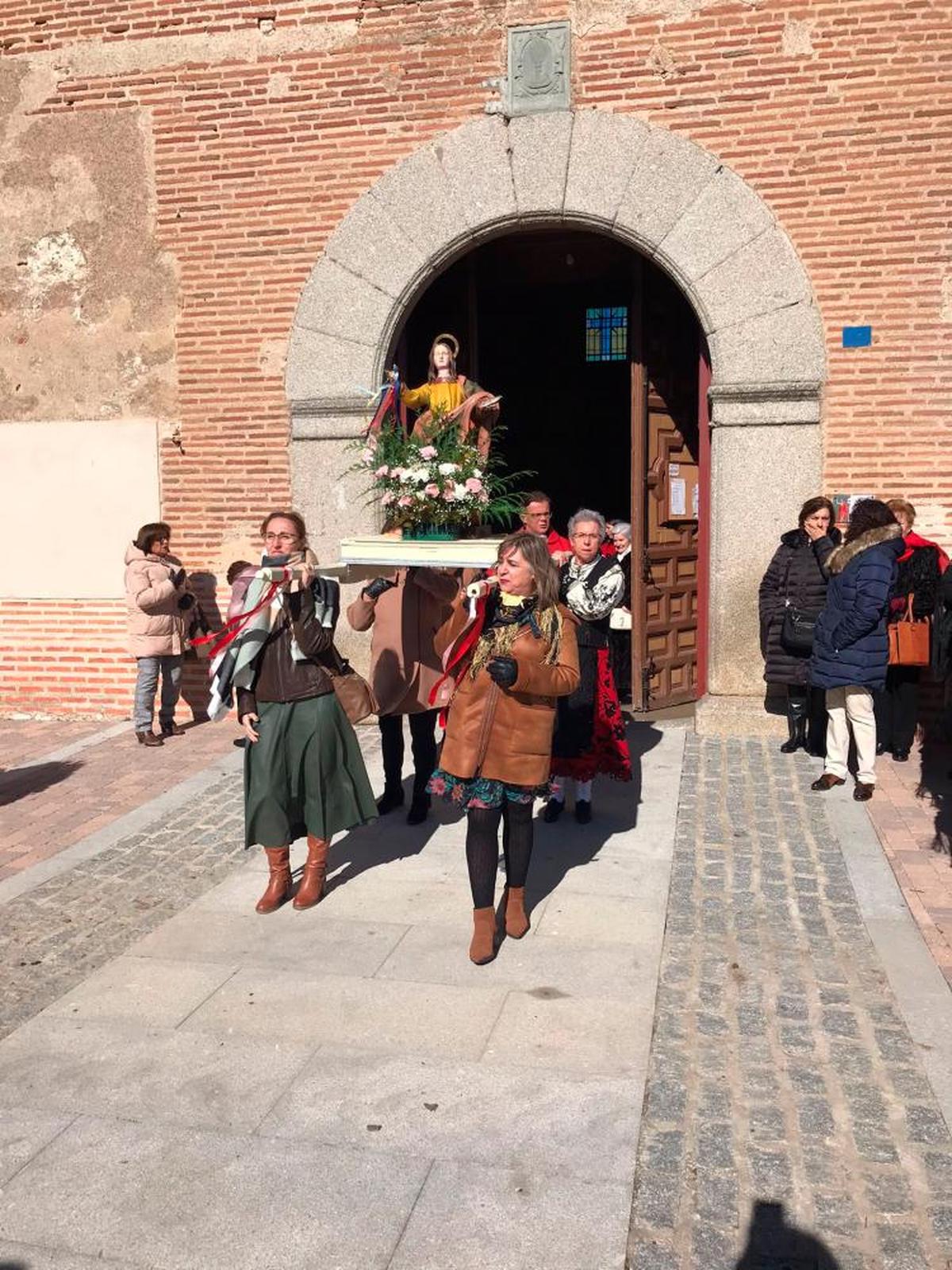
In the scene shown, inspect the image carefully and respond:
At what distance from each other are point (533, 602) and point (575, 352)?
1043 cm

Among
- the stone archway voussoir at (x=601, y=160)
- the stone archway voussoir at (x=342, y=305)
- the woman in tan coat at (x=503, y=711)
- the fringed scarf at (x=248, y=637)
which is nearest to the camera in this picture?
the woman in tan coat at (x=503, y=711)

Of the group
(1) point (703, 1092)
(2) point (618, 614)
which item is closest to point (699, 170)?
(2) point (618, 614)

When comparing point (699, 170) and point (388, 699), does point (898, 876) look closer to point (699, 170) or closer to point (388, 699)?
point (388, 699)

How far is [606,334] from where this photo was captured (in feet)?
45.7

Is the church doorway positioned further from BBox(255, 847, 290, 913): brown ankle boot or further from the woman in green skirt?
BBox(255, 847, 290, 913): brown ankle boot

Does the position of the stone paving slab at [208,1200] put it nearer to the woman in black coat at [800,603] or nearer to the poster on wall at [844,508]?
the woman in black coat at [800,603]

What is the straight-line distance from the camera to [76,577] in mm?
9594

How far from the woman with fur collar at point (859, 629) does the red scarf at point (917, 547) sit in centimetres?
80

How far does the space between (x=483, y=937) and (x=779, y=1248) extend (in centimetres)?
192

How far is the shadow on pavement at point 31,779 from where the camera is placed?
7391mm

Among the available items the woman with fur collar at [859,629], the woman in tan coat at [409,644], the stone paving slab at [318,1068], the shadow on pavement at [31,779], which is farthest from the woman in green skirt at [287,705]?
the woman with fur collar at [859,629]

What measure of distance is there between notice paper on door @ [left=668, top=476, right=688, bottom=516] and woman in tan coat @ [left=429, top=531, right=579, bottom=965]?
5.24m

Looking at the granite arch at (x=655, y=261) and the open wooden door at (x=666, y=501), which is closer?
the granite arch at (x=655, y=261)

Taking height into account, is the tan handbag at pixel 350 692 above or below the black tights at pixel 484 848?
above
